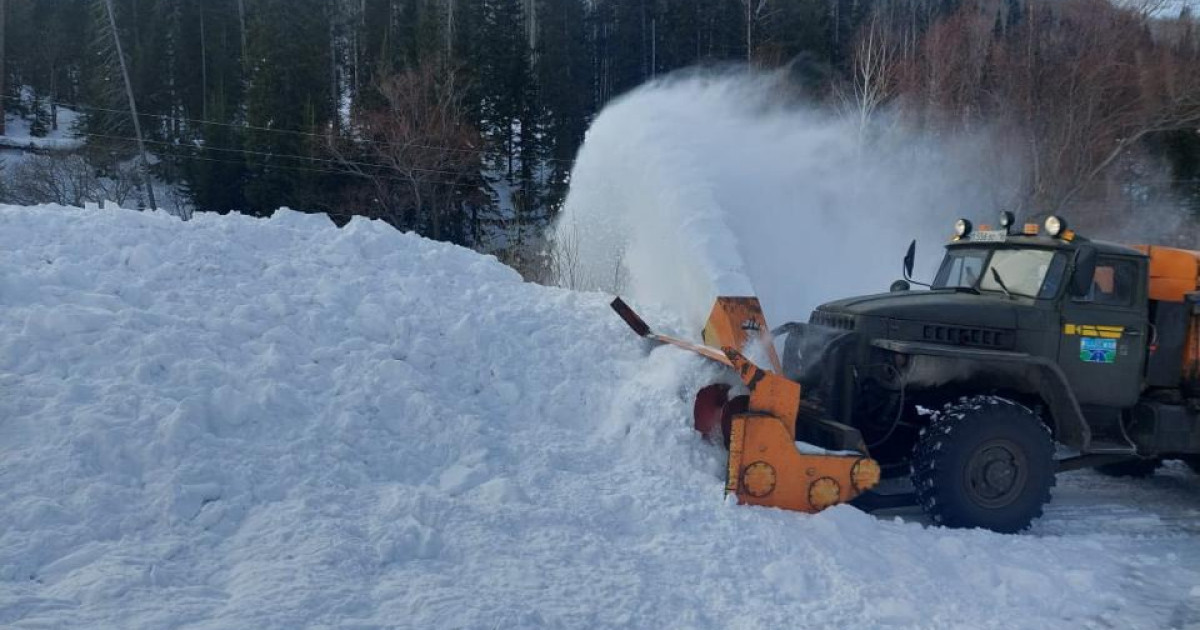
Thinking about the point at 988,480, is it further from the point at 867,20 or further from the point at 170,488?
the point at 867,20

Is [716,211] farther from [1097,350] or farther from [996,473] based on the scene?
[996,473]

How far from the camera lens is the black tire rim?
6.25 meters

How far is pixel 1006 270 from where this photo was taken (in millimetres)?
7258

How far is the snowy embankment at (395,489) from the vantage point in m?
4.41

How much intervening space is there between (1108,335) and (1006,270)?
921mm

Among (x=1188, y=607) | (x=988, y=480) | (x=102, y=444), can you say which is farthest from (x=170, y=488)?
(x=1188, y=607)

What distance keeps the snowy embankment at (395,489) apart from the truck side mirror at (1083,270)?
1860 mm

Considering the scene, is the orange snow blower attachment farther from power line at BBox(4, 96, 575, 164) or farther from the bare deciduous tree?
power line at BBox(4, 96, 575, 164)

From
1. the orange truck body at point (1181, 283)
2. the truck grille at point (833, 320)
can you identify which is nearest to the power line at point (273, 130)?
the truck grille at point (833, 320)

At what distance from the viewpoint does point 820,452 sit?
19.8ft

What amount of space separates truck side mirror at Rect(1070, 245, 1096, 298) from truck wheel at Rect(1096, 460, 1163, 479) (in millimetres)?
2361

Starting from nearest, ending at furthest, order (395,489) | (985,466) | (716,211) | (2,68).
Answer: (395,489) < (985,466) < (716,211) < (2,68)

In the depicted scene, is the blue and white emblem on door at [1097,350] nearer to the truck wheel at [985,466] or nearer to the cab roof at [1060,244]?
the cab roof at [1060,244]

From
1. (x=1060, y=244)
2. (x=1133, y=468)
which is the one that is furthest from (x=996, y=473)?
(x=1133, y=468)
